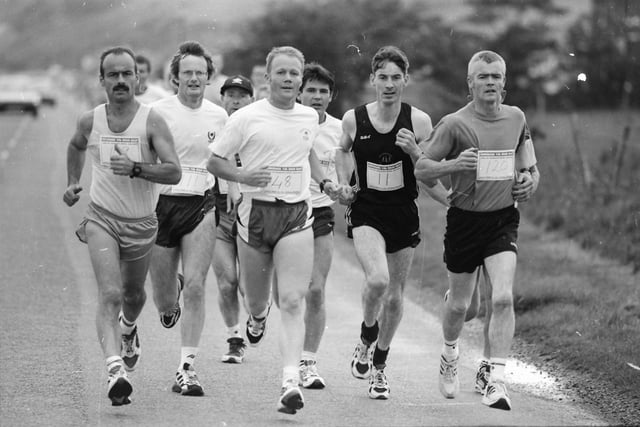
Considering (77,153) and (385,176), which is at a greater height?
(77,153)

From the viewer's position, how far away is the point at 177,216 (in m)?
9.30

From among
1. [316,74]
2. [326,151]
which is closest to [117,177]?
[326,151]

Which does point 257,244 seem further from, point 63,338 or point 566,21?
point 566,21

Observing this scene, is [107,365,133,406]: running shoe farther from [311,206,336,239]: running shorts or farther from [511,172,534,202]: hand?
[511,172,534,202]: hand

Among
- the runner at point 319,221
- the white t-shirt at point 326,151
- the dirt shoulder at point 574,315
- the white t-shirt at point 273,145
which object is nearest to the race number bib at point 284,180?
the white t-shirt at point 273,145

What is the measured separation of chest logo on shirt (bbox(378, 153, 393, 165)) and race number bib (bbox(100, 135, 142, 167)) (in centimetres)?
171

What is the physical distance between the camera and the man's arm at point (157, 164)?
796 cm

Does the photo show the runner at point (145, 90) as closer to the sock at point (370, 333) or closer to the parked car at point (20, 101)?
the sock at point (370, 333)

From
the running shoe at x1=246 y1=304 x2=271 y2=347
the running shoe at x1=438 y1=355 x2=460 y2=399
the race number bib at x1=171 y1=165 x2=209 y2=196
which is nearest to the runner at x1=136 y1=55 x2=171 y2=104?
the race number bib at x1=171 y1=165 x2=209 y2=196

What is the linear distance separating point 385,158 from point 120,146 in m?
1.87

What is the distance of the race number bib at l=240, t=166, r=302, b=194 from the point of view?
27.1 ft

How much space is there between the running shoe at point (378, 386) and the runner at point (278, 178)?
34.4 inches

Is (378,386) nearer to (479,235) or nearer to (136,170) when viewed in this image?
(479,235)

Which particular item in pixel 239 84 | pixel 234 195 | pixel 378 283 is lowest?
pixel 378 283
